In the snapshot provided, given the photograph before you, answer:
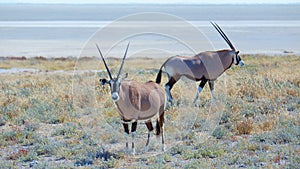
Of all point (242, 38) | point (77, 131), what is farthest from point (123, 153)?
point (242, 38)

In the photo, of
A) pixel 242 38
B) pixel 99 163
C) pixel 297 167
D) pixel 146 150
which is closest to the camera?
pixel 297 167

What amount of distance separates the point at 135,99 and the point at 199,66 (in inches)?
200

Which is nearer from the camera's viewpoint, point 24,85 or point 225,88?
point 225,88

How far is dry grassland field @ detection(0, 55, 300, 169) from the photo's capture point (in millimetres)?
9312

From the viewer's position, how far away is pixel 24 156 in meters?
9.64

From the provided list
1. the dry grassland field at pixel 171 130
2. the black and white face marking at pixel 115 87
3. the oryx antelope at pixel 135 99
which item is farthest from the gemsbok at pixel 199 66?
the black and white face marking at pixel 115 87

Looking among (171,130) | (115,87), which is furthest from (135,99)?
(171,130)

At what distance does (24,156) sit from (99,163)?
139 centimetres

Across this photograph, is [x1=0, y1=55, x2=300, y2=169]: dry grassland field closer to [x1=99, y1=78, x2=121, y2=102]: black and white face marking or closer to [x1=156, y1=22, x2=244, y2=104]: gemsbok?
[x1=156, y1=22, x2=244, y2=104]: gemsbok

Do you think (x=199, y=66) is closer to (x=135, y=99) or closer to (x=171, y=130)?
(x=171, y=130)

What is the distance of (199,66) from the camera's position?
14211 millimetres

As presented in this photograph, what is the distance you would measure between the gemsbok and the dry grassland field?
44 cm

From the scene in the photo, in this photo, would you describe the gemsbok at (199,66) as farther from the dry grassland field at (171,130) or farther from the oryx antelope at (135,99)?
the oryx antelope at (135,99)

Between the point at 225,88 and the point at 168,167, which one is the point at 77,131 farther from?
the point at 225,88
